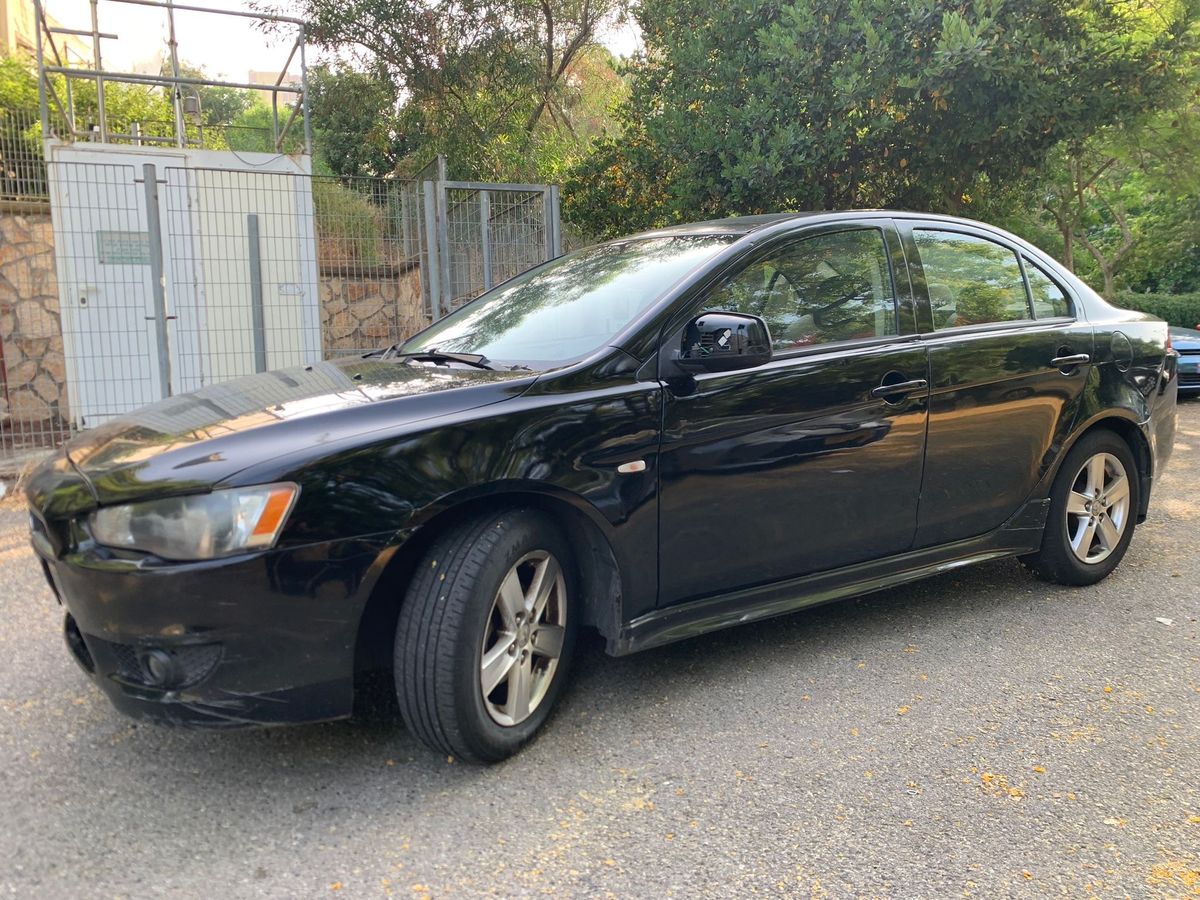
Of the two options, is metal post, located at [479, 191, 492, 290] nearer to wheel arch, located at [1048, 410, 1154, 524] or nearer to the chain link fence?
the chain link fence

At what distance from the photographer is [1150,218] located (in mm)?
22188

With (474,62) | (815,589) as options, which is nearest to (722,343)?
(815,589)

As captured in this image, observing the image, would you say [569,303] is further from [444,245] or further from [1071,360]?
[444,245]

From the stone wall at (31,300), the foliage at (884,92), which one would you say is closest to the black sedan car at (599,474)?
the foliage at (884,92)

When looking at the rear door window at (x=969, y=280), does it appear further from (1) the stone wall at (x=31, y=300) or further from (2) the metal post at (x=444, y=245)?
(1) the stone wall at (x=31, y=300)

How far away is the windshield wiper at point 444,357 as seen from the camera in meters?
3.11

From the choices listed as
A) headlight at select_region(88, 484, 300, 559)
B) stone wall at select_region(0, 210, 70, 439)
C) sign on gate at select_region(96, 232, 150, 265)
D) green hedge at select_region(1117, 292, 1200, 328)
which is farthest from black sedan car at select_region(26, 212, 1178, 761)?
green hedge at select_region(1117, 292, 1200, 328)

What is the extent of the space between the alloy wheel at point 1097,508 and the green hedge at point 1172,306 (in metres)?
18.1

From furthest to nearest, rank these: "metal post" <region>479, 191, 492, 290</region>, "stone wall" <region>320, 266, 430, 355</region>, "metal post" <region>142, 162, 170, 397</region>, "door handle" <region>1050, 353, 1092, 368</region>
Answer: "stone wall" <region>320, 266, 430, 355</region>, "metal post" <region>479, 191, 492, 290</region>, "metal post" <region>142, 162, 170, 397</region>, "door handle" <region>1050, 353, 1092, 368</region>

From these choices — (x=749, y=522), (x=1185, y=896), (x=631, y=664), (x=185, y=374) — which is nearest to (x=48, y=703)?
(x=631, y=664)

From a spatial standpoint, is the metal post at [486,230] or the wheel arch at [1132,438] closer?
the wheel arch at [1132,438]

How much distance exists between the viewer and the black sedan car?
7.57 ft

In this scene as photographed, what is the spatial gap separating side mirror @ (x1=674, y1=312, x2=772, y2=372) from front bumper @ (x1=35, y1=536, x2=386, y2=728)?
1174 mm

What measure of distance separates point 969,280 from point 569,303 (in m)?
1.72
